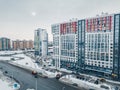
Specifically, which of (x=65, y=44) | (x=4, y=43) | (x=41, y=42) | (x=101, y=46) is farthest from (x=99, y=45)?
(x=4, y=43)

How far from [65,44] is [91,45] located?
15589 mm

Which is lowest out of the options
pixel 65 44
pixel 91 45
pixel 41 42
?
pixel 91 45

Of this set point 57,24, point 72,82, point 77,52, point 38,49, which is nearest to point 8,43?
point 38,49

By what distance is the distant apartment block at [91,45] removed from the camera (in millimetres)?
49406

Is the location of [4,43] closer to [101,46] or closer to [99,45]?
[99,45]

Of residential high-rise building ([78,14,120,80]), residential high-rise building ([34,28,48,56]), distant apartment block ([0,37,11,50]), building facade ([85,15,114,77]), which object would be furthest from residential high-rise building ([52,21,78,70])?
distant apartment block ([0,37,11,50])

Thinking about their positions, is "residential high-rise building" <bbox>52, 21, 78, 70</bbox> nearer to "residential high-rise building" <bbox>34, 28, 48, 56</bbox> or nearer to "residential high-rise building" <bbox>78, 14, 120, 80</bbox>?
"residential high-rise building" <bbox>78, 14, 120, 80</bbox>

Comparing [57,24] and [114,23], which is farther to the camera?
[57,24]

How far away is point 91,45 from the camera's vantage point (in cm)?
5653

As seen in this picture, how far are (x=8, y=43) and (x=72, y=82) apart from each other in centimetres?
16255

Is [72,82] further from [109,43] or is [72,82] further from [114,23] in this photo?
[114,23]

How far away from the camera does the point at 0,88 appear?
38594 mm

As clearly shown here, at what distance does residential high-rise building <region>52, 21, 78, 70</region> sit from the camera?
6394cm

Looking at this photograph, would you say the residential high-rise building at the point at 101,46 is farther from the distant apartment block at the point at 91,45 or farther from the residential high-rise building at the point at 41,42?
the residential high-rise building at the point at 41,42
